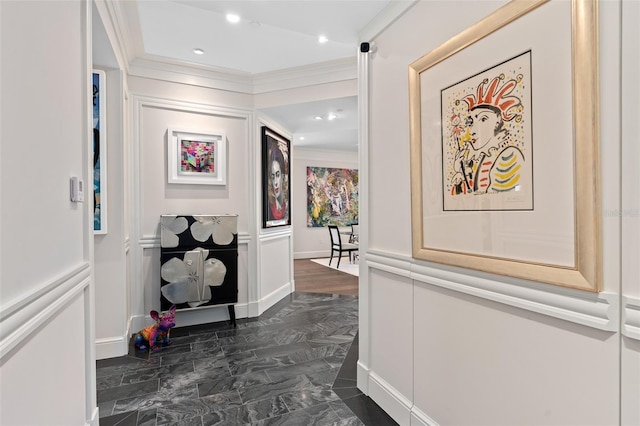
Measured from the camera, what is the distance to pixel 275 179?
4.36m

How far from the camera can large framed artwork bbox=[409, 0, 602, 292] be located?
1038mm

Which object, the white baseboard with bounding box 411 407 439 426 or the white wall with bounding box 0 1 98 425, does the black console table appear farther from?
the white baseboard with bounding box 411 407 439 426

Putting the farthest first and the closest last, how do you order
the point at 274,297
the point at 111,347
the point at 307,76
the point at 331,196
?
the point at 331,196 → the point at 274,297 → the point at 307,76 → the point at 111,347

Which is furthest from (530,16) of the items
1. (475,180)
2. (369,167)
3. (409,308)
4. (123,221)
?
(123,221)

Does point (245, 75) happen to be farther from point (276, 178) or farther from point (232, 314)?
point (232, 314)

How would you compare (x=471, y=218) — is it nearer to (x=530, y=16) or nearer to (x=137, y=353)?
(x=530, y=16)

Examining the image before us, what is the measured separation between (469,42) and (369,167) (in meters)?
Result: 0.96

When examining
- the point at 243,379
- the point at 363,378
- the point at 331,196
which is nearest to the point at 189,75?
the point at 243,379

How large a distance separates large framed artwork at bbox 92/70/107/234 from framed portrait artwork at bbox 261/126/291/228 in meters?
1.73

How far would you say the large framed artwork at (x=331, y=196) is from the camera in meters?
8.43

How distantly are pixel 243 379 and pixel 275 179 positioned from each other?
2.52 metres

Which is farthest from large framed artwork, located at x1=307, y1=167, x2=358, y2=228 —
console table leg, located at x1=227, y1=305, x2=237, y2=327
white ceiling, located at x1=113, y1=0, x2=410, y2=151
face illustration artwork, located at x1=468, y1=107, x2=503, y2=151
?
face illustration artwork, located at x1=468, y1=107, x2=503, y2=151

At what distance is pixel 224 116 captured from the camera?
3738 millimetres

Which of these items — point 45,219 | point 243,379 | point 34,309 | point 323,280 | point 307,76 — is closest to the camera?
point 34,309
